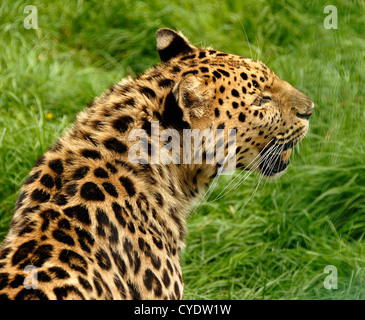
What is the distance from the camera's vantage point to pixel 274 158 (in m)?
5.66

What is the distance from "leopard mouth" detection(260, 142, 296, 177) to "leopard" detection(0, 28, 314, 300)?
0.01 meters

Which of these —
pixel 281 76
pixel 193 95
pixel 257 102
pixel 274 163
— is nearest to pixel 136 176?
pixel 193 95

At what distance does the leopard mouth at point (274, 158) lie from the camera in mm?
5484

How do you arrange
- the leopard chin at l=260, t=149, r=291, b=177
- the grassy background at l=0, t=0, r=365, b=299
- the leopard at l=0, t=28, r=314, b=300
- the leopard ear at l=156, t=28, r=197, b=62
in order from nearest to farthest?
the leopard at l=0, t=28, r=314, b=300, the leopard ear at l=156, t=28, r=197, b=62, the leopard chin at l=260, t=149, r=291, b=177, the grassy background at l=0, t=0, r=365, b=299

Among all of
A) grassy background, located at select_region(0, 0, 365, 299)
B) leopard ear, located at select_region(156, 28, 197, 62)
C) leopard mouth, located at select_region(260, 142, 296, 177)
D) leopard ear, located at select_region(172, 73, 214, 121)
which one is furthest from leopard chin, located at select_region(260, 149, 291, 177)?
grassy background, located at select_region(0, 0, 365, 299)

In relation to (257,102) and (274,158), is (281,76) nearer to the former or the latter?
(274,158)

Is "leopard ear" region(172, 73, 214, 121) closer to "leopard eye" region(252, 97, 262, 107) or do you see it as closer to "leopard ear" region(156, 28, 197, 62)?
"leopard eye" region(252, 97, 262, 107)

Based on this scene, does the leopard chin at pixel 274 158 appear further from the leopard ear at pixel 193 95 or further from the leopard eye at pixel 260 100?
the leopard ear at pixel 193 95

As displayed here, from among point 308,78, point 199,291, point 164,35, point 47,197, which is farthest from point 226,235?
point 47,197

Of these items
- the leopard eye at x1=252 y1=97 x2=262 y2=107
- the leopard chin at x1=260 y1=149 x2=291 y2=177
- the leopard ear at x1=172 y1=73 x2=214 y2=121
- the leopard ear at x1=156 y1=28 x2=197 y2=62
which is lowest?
the leopard chin at x1=260 y1=149 x2=291 y2=177

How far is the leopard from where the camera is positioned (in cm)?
423

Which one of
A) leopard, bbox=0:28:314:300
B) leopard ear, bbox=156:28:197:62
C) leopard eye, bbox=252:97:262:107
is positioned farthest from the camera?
leopard ear, bbox=156:28:197:62

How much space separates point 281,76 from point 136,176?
4212mm

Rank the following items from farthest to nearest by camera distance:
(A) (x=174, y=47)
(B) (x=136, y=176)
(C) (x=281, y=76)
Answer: (C) (x=281, y=76)
(A) (x=174, y=47)
(B) (x=136, y=176)
